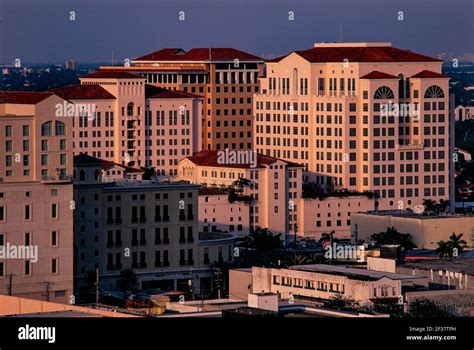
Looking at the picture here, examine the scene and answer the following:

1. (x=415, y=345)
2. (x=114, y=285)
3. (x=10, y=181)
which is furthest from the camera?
(x=114, y=285)

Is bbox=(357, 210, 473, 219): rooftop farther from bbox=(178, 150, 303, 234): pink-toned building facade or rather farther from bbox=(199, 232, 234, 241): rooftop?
bbox=(199, 232, 234, 241): rooftop

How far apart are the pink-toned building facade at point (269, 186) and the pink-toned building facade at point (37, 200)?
14.7 m

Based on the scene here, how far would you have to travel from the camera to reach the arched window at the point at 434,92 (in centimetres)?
5103

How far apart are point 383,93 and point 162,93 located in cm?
805

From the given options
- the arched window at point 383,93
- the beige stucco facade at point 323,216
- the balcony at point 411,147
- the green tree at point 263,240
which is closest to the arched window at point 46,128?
the green tree at point 263,240

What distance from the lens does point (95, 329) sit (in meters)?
7.30

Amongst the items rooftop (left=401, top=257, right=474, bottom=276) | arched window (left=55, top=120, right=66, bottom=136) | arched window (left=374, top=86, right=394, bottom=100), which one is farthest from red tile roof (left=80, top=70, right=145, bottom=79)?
arched window (left=55, top=120, right=66, bottom=136)

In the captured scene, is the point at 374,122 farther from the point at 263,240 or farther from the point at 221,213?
the point at 263,240

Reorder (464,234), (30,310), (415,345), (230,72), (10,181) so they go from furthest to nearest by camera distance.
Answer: (230,72) → (464,234) → (10,181) → (30,310) → (415,345)

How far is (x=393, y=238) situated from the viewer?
41250mm

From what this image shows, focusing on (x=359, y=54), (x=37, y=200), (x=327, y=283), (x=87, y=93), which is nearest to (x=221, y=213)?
(x=359, y=54)

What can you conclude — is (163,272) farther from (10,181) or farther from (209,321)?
(209,321)

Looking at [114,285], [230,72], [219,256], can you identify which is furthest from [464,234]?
Answer: [230,72]

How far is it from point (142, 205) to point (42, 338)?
2895 cm
